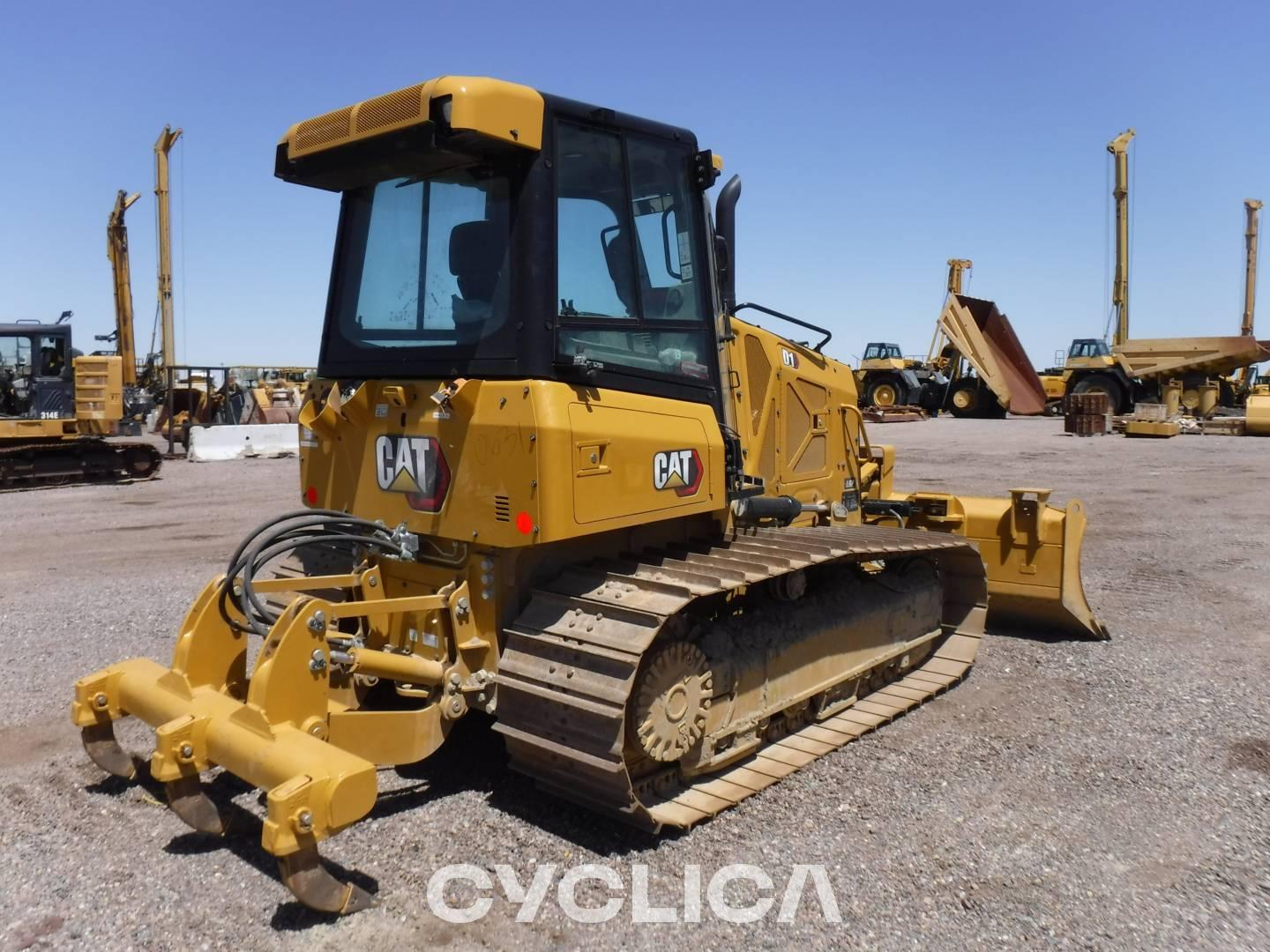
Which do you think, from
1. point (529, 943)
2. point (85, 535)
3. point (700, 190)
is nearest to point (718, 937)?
point (529, 943)

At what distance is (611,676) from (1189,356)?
111 feet

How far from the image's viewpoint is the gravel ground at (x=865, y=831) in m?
3.29

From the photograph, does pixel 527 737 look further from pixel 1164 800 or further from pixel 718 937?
pixel 1164 800

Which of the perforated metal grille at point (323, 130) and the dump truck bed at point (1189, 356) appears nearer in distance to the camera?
the perforated metal grille at point (323, 130)

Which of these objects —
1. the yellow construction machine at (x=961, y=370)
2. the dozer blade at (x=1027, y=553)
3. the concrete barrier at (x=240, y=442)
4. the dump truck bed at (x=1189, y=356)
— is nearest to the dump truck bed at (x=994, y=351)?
the yellow construction machine at (x=961, y=370)

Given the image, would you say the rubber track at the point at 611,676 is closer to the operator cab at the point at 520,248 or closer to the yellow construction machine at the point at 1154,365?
the operator cab at the point at 520,248

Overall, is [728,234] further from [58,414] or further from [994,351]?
[994,351]

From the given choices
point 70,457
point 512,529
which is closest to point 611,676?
point 512,529

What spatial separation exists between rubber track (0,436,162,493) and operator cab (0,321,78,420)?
62cm

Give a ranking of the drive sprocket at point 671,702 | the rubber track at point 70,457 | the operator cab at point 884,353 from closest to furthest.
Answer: the drive sprocket at point 671,702 < the rubber track at point 70,457 < the operator cab at point 884,353

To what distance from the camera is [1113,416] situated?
98.2 ft

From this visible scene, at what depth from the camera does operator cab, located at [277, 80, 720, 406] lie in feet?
12.5

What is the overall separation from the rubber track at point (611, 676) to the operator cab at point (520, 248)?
2.70 ft

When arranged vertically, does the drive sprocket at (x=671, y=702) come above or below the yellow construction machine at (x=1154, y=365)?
below
